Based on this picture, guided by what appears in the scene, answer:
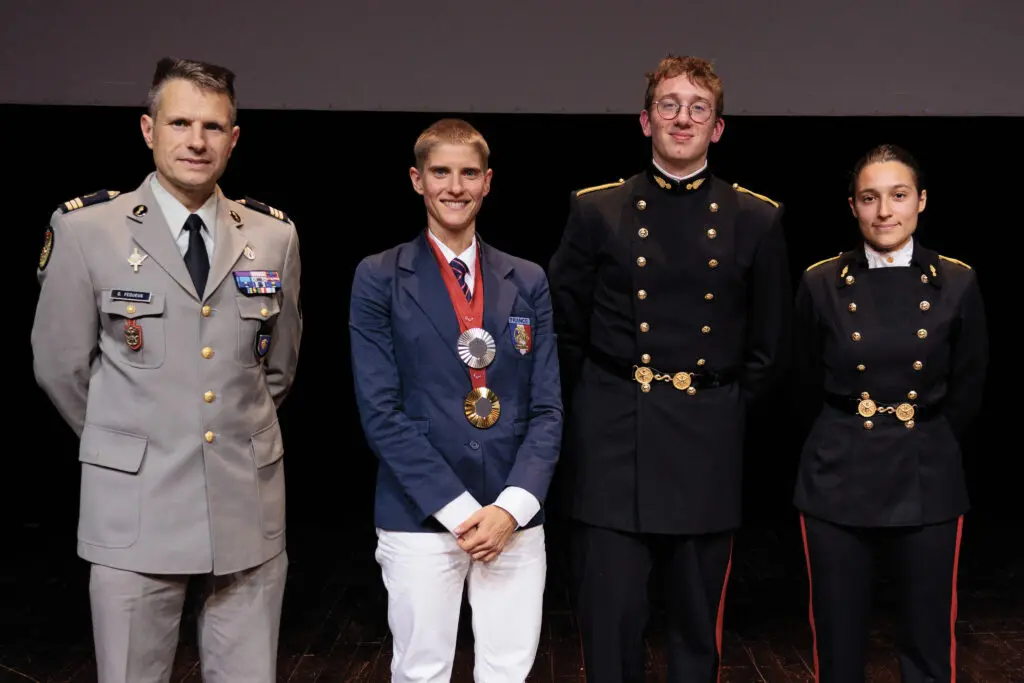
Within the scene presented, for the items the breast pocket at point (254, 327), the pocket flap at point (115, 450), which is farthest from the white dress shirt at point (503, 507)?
the pocket flap at point (115, 450)

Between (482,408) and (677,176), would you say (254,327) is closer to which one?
(482,408)

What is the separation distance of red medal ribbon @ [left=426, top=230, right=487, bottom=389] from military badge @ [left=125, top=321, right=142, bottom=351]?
66cm

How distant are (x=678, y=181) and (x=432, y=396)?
29.5 inches

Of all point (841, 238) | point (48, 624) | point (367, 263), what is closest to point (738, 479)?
point (367, 263)

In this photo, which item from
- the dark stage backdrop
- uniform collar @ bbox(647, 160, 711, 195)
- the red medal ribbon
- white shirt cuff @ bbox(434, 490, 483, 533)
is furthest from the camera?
the dark stage backdrop

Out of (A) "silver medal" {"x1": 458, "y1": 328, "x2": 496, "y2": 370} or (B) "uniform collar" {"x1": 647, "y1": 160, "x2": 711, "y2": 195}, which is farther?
(B) "uniform collar" {"x1": 647, "y1": 160, "x2": 711, "y2": 195}

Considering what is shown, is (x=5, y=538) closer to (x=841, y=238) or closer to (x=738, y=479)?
(x=738, y=479)

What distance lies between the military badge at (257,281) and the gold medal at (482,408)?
0.47m

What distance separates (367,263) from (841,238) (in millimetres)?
3536

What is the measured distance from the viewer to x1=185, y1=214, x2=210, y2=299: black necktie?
206cm

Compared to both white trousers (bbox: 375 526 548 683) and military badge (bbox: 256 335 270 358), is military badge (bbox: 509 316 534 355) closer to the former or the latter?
white trousers (bbox: 375 526 548 683)

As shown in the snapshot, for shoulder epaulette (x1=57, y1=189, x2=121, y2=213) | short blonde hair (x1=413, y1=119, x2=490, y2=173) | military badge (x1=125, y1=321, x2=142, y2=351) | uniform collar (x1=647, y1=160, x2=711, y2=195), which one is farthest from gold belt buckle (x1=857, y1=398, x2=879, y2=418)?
shoulder epaulette (x1=57, y1=189, x2=121, y2=213)

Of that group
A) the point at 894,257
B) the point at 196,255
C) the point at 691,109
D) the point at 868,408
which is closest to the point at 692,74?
the point at 691,109

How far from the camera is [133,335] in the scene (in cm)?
199
